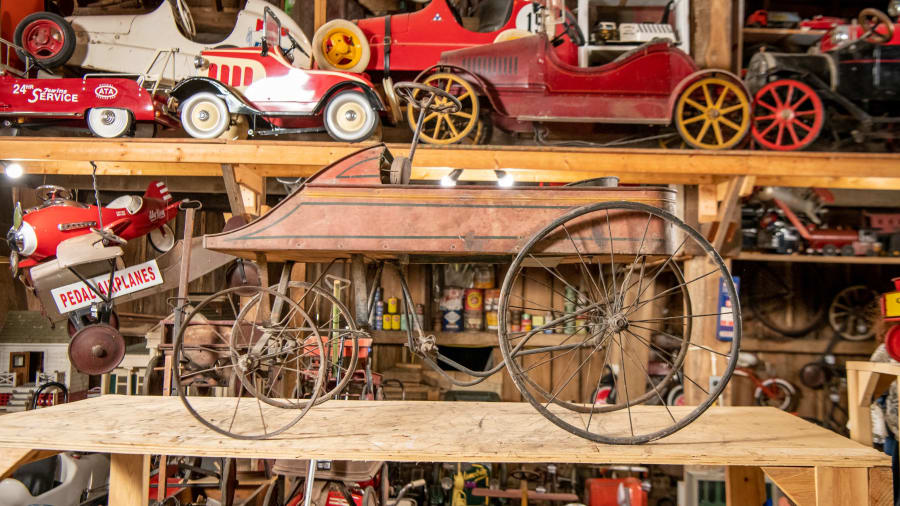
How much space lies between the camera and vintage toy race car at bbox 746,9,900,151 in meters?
3.94

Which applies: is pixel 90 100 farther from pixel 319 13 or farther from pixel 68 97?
pixel 319 13

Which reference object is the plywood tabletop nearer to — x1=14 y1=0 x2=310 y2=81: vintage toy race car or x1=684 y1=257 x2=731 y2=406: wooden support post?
x1=684 y1=257 x2=731 y2=406: wooden support post

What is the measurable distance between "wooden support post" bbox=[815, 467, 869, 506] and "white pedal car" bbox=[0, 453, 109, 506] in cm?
380

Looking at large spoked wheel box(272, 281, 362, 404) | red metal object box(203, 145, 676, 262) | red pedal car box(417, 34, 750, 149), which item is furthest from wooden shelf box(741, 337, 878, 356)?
red metal object box(203, 145, 676, 262)

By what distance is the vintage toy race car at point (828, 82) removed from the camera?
155 inches

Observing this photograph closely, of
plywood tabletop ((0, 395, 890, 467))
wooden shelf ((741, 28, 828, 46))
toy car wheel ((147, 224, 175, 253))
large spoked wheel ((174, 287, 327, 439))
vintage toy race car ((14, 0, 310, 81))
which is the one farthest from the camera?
wooden shelf ((741, 28, 828, 46))

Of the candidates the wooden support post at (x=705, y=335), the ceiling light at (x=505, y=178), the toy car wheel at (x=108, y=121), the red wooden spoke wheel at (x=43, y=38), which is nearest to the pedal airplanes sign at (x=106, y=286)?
the toy car wheel at (x=108, y=121)

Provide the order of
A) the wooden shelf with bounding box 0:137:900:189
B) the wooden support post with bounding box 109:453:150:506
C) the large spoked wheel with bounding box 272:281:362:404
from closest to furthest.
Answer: the wooden support post with bounding box 109:453:150:506 → the large spoked wheel with bounding box 272:281:362:404 → the wooden shelf with bounding box 0:137:900:189

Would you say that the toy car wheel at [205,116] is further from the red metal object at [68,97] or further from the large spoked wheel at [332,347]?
the large spoked wheel at [332,347]

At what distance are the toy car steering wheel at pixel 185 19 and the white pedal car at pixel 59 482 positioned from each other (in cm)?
309

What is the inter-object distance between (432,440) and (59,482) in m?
3.06

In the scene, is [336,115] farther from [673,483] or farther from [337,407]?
[673,483]

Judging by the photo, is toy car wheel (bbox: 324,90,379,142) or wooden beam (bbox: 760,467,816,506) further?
toy car wheel (bbox: 324,90,379,142)

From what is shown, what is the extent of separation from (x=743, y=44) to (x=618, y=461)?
433cm
